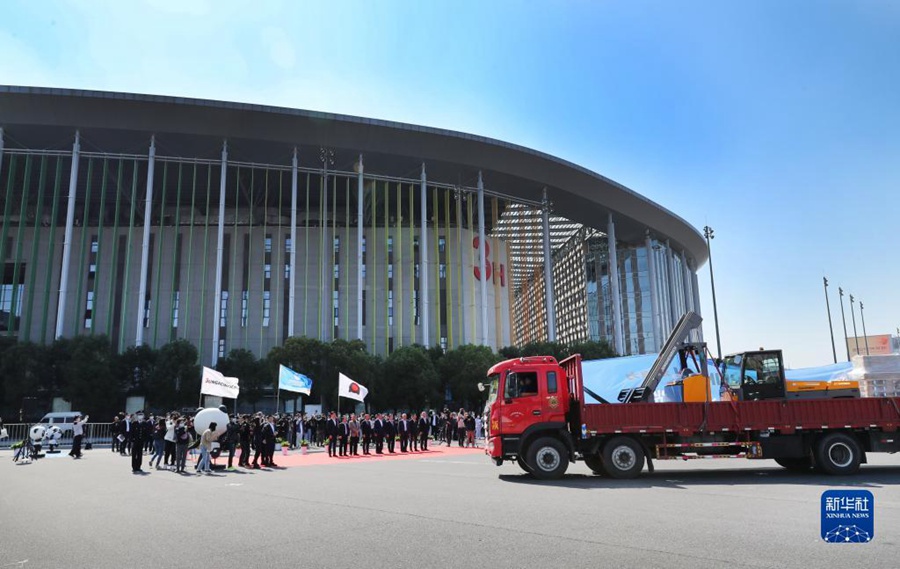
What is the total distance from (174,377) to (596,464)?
39617 mm

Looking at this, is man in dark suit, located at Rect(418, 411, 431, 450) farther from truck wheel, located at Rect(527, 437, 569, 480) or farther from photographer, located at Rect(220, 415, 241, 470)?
truck wheel, located at Rect(527, 437, 569, 480)

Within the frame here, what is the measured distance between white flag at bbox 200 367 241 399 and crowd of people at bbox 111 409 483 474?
3.58 feet

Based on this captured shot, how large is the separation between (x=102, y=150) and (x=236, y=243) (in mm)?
13355

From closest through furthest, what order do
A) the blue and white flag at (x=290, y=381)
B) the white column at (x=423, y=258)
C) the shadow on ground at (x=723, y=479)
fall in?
the shadow on ground at (x=723, y=479) → the blue and white flag at (x=290, y=381) → the white column at (x=423, y=258)

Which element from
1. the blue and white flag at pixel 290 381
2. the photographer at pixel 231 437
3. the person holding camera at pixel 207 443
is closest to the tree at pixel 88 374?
the blue and white flag at pixel 290 381

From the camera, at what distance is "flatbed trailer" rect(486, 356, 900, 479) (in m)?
15.5

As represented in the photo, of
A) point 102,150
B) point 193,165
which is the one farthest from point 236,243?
point 102,150

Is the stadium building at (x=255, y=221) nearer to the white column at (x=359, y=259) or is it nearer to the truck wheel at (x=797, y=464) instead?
the white column at (x=359, y=259)

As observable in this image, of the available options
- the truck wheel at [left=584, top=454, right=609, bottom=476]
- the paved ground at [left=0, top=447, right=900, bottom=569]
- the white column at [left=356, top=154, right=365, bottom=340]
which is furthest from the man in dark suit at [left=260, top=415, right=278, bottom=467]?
the white column at [left=356, top=154, right=365, bottom=340]

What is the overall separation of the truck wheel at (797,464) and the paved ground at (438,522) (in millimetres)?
1032

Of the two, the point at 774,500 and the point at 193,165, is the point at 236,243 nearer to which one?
the point at 193,165

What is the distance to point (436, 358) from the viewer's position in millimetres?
51812

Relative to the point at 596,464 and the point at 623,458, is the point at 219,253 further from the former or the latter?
the point at 623,458

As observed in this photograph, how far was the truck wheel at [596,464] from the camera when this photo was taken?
16.2 meters
